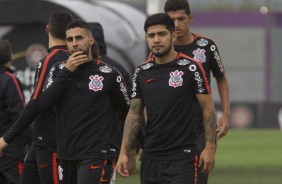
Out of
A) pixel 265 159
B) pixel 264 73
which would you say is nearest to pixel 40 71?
pixel 265 159

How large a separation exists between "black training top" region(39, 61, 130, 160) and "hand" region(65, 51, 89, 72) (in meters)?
0.06

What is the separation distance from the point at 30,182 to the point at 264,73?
53.5 meters

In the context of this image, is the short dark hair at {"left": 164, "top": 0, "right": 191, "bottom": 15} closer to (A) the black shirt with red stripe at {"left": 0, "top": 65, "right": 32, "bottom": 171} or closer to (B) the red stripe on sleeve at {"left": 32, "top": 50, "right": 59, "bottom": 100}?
(B) the red stripe on sleeve at {"left": 32, "top": 50, "right": 59, "bottom": 100}

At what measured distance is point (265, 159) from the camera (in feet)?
84.7

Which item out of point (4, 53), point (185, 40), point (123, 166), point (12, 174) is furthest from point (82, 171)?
point (4, 53)

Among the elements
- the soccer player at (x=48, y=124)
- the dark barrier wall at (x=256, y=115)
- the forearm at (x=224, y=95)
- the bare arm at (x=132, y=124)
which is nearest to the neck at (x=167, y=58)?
the bare arm at (x=132, y=124)

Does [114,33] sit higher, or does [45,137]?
[114,33]

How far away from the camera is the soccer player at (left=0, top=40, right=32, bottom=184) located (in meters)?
11.6

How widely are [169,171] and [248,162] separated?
15.8 metres

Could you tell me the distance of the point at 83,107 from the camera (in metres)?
9.16

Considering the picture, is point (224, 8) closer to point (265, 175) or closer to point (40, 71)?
point (265, 175)

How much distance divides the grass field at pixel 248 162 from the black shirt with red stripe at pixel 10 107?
5.22 meters

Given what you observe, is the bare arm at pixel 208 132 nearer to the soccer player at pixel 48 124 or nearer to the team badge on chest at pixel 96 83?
the team badge on chest at pixel 96 83

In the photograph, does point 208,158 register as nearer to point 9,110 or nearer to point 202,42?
point 202,42
